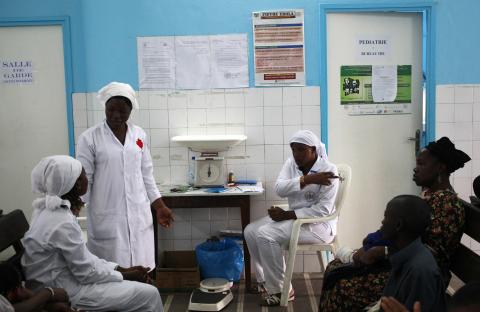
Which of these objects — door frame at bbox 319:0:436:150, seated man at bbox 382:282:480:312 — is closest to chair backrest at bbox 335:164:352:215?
door frame at bbox 319:0:436:150

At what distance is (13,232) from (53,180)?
0.31 m

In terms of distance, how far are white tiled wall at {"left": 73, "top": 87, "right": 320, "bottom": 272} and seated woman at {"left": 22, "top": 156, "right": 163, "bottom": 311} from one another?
1.92 meters

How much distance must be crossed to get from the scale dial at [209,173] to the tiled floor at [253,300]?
2.83 ft

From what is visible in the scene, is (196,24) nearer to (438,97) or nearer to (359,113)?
(359,113)

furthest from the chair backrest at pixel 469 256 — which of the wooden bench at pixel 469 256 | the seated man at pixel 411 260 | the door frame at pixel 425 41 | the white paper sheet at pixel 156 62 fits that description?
the white paper sheet at pixel 156 62

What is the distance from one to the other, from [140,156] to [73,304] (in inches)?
42.2

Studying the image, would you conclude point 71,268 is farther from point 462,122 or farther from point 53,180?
point 462,122

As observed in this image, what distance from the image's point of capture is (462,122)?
4113mm

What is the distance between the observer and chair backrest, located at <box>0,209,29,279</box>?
2068 millimetres

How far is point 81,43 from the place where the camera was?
408 centimetres

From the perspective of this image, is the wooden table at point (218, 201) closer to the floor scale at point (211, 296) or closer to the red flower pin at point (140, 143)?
the floor scale at point (211, 296)

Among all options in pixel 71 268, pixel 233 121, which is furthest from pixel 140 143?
pixel 233 121

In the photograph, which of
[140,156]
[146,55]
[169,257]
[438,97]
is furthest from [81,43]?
[438,97]

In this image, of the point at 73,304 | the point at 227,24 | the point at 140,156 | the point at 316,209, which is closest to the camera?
the point at 73,304
